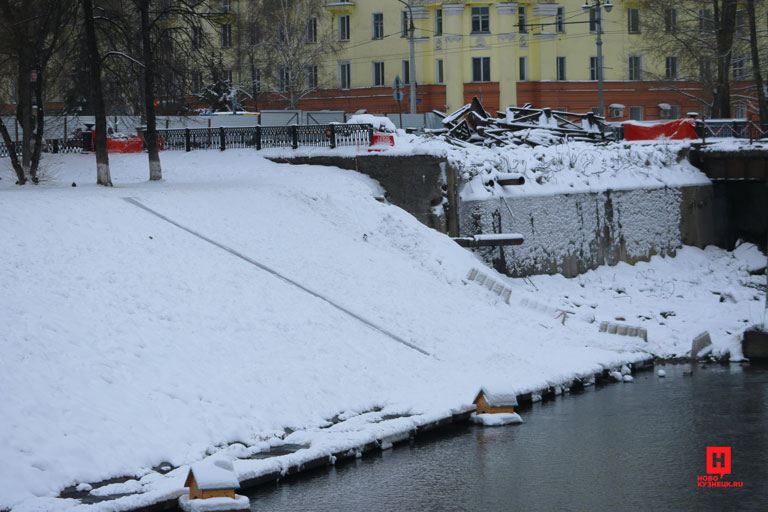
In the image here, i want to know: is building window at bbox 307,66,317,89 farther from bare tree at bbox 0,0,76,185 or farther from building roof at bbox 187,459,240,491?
building roof at bbox 187,459,240,491

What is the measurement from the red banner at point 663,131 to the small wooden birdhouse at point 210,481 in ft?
89.3

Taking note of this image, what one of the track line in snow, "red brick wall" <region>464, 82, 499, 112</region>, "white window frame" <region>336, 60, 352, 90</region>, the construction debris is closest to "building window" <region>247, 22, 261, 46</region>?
"white window frame" <region>336, 60, 352, 90</region>

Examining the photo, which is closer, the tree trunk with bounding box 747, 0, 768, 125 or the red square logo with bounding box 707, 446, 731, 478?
the red square logo with bounding box 707, 446, 731, 478

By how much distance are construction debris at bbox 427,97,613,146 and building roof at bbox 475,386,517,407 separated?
1345 cm

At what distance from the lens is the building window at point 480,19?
5669 centimetres

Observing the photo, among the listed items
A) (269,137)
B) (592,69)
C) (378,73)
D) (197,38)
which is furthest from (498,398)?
(592,69)

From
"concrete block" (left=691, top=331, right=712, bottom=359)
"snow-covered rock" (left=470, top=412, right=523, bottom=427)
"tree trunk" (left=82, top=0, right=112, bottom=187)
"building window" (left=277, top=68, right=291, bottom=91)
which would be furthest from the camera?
"building window" (left=277, top=68, right=291, bottom=91)

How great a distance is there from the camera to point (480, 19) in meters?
56.7

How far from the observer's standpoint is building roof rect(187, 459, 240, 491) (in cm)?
1204

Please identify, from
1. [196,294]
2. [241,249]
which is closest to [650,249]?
[241,249]

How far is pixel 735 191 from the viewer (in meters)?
34.2

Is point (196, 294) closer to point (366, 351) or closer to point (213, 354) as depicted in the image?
point (213, 354)

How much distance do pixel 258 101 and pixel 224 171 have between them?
102ft

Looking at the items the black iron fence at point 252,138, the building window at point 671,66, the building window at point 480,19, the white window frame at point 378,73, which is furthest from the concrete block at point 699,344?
the building window at point 671,66
